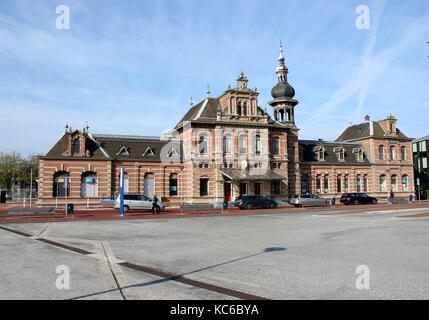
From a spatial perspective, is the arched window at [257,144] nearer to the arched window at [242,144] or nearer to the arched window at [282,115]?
the arched window at [242,144]

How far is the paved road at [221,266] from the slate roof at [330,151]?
3507cm

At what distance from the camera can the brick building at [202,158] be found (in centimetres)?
3825

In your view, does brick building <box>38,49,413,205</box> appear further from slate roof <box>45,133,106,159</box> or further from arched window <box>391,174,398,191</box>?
arched window <box>391,174,398,191</box>

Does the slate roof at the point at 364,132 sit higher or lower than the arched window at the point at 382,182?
higher

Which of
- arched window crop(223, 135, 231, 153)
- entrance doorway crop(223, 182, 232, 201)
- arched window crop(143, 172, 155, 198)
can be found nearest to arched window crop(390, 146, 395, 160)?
arched window crop(223, 135, 231, 153)

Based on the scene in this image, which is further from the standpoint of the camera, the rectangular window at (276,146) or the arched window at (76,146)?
the rectangular window at (276,146)

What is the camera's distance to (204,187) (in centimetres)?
4072

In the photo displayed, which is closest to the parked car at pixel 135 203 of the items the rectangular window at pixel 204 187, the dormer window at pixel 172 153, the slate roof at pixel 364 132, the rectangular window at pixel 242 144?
the rectangular window at pixel 204 187

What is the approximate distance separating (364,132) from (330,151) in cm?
736

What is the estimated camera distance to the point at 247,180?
4081 centimetres

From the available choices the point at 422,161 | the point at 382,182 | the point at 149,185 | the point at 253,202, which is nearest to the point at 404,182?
the point at 382,182

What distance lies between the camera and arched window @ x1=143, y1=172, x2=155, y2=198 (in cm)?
4156

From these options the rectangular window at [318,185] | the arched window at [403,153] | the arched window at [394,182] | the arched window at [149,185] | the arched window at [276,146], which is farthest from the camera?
the arched window at [403,153]
